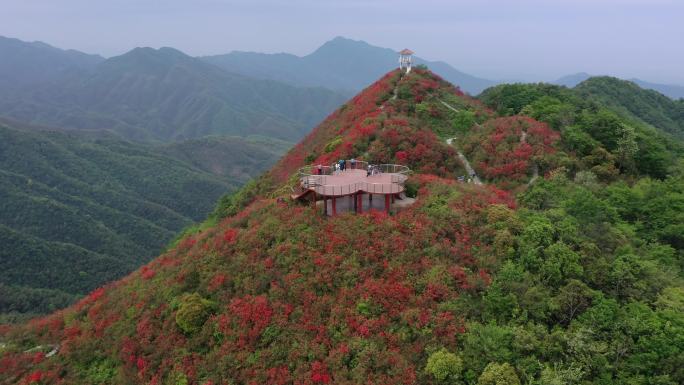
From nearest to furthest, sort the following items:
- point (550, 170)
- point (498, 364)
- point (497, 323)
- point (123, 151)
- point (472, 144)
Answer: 1. point (498, 364)
2. point (497, 323)
3. point (550, 170)
4. point (472, 144)
5. point (123, 151)

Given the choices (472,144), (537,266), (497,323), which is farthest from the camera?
(472,144)

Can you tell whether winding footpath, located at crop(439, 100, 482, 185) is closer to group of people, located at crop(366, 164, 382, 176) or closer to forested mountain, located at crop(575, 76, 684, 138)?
group of people, located at crop(366, 164, 382, 176)

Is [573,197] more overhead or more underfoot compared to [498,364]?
more overhead

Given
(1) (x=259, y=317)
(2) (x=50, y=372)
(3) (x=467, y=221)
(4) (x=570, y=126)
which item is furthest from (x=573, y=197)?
(2) (x=50, y=372)

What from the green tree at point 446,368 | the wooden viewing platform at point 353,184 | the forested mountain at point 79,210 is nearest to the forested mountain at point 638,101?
the wooden viewing platform at point 353,184

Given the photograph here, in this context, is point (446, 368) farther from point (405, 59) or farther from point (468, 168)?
point (405, 59)

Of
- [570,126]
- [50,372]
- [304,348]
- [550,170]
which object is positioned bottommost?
[50,372]

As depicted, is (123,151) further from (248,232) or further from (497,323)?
(497,323)

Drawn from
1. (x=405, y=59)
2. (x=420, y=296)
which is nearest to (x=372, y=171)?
(x=420, y=296)
